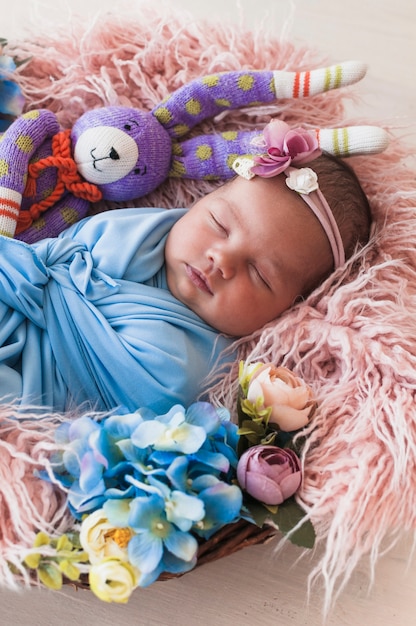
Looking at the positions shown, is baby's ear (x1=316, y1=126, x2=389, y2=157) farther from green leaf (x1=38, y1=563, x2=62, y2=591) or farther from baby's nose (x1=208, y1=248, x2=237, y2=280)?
green leaf (x1=38, y1=563, x2=62, y2=591)

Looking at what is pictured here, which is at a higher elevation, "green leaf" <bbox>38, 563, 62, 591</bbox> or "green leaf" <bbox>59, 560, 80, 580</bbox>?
"green leaf" <bbox>59, 560, 80, 580</bbox>

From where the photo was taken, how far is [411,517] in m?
0.96

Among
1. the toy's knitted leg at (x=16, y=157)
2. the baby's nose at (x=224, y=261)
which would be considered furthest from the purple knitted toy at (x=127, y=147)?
the baby's nose at (x=224, y=261)

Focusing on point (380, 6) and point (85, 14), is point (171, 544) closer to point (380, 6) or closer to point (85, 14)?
point (85, 14)

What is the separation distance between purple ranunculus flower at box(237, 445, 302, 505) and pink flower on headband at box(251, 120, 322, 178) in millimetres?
516

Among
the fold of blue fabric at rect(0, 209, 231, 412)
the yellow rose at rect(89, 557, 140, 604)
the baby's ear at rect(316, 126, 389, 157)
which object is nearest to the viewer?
the yellow rose at rect(89, 557, 140, 604)

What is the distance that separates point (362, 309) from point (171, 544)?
56 cm

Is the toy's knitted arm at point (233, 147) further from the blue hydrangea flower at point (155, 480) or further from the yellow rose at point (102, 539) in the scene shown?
the yellow rose at point (102, 539)

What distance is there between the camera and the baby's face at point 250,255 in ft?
3.92

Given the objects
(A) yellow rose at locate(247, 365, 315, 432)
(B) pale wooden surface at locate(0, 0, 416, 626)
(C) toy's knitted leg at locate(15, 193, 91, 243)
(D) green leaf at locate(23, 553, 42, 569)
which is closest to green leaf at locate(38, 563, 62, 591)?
(D) green leaf at locate(23, 553, 42, 569)

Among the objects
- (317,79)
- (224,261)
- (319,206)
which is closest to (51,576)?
(224,261)

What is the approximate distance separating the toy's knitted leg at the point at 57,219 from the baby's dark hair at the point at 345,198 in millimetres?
483

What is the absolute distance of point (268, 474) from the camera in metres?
0.92

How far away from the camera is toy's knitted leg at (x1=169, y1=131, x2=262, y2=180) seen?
1388mm
